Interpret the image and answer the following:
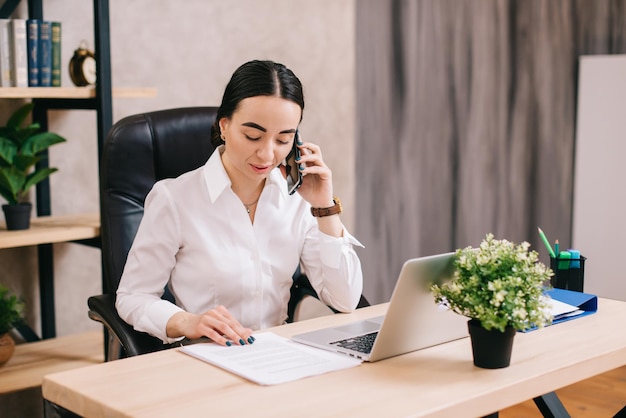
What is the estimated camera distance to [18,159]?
2.48 m

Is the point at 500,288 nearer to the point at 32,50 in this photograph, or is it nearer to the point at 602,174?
the point at 32,50

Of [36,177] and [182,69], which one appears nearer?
[36,177]

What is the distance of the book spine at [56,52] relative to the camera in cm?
255

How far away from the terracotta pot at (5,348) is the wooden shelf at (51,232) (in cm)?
28

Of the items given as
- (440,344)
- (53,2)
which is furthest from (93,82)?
(440,344)

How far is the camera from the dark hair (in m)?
1.76

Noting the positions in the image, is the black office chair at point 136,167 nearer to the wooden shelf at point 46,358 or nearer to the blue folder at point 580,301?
the blue folder at point 580,301

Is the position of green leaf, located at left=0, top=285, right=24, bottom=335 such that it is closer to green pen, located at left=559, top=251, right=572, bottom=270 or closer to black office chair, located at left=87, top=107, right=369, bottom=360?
black office chair, located at left=87, top=107, right=369, bottom=360

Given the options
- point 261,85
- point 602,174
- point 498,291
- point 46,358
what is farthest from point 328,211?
point 602,174

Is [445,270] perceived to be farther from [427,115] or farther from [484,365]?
[427,115]

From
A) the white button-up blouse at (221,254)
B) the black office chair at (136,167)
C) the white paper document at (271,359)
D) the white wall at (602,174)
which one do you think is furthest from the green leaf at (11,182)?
the white wall at (602,174)

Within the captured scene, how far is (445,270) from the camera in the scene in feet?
4.58

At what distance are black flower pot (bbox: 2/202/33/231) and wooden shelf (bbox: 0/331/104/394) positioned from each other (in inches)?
16.5

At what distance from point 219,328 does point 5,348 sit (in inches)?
49.3
